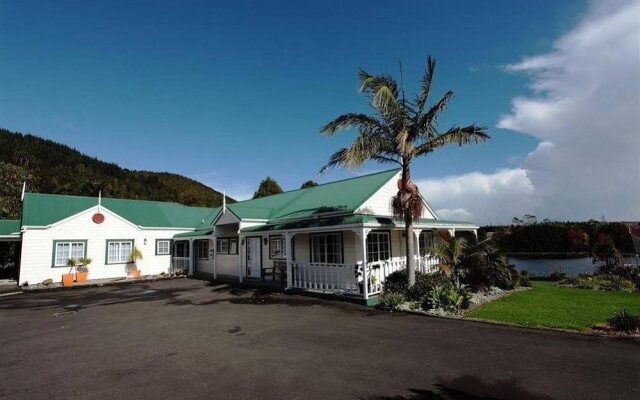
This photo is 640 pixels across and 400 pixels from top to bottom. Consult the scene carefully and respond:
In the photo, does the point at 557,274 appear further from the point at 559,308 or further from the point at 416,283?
the point at 416,283

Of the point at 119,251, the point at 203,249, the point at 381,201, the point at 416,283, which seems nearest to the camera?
the point at 416,283

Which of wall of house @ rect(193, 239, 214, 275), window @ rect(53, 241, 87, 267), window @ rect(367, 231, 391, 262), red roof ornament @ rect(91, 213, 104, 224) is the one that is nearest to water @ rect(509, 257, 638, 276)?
window @ rect(367, 231, 391, 262)

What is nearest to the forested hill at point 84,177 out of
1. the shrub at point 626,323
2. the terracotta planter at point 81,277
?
the terracotta planter at point 81,277

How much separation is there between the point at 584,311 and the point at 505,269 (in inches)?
179

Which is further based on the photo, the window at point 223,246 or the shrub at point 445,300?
the window at point 223,246

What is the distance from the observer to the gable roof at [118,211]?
22375 millimetres

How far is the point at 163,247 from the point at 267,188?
1848 centimetres

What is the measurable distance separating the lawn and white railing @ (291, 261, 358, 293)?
5.20m

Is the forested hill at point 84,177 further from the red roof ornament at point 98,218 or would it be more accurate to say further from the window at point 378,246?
the window at point 378,246

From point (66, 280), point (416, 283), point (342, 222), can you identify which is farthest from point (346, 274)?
point (66, 280)

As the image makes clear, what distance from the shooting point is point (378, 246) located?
54.3ft

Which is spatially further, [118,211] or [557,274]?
[118,211]

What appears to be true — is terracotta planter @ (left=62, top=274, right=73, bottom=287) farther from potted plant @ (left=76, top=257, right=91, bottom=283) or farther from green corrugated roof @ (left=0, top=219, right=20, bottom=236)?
green corrugated roof @ (left=0, top=219, right=20, bottom=236)

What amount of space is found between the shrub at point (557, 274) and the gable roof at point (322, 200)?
9960 mm
